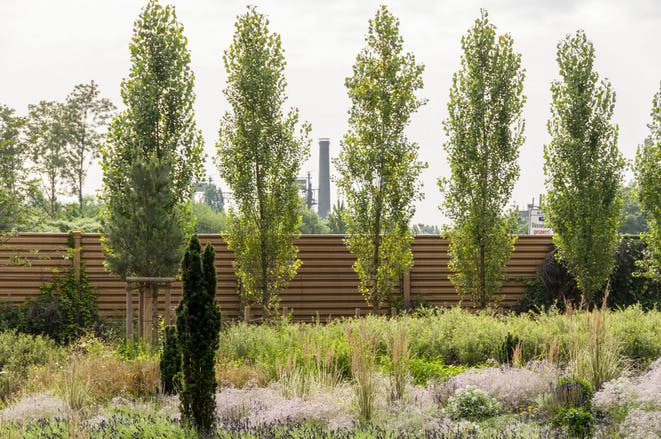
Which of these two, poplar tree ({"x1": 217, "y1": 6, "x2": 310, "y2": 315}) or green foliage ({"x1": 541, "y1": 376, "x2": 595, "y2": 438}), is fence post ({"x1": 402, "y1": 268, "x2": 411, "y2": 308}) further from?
green foliage ({"x1": 541, "y1": 376, "x2": 595, "y2": 438})

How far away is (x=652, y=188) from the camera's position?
43.4 feet

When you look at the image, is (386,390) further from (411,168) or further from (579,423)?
(411,168)

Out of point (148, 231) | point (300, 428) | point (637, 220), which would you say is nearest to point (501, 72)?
point (148, 231)

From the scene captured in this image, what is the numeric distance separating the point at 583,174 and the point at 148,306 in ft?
26.0

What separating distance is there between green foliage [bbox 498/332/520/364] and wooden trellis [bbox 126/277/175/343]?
4750mm

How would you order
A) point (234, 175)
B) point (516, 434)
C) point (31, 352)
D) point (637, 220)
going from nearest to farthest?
Answer: point (516, 434) < point (31, 352) < point (234, 175) < point (637, 220)

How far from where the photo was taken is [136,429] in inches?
216

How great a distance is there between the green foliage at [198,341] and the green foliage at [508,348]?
11.9ft

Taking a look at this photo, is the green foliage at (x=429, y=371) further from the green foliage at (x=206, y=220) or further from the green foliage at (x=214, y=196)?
the green foliage at (x=214, y=196)

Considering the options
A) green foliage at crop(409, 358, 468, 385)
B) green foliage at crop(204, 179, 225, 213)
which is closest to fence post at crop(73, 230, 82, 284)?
green foliage at crop(409, 358, 468, 385)

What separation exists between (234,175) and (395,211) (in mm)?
2916

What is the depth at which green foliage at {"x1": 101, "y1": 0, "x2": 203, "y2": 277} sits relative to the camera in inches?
433

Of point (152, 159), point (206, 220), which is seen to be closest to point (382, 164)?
point (152, 159)

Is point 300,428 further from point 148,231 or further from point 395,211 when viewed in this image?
point 395,211
